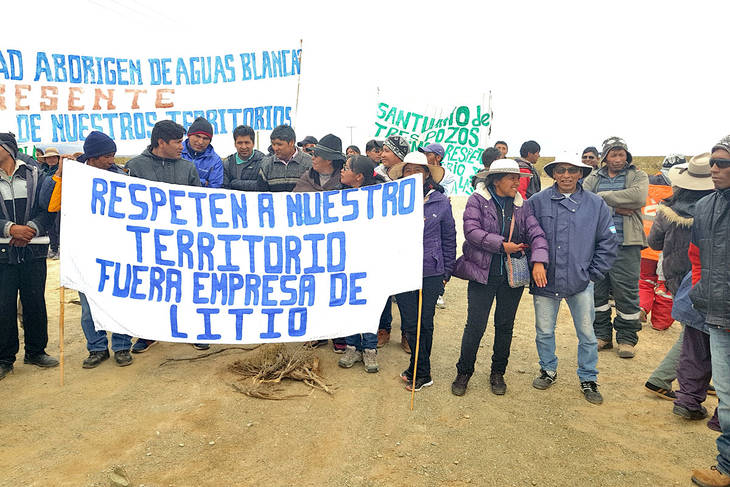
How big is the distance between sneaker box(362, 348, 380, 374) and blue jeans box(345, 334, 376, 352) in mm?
36

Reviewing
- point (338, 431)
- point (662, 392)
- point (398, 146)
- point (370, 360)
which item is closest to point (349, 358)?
point (370, 360)

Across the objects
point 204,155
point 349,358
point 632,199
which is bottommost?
point 349,358

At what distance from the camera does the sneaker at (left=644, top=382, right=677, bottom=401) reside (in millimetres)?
4573

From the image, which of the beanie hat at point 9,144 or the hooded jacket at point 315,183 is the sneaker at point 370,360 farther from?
the beanie hat at point 9,144

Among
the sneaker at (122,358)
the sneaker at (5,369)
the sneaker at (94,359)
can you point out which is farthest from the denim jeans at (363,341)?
the sneaker at (5,369)

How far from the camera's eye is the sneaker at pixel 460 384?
4637mm

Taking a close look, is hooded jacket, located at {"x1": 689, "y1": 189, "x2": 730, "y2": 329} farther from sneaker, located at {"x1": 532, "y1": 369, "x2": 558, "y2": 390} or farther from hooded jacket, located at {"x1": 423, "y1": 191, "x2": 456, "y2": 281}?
hooded jacket, located at {"x1": 423, "y1": 191, "x2": 456, "y2": 281}

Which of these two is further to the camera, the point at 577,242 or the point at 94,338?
the point at 94,338

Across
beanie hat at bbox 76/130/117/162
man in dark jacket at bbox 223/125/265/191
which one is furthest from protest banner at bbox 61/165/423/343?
man in dark jacket at bbox 223/125/265/191

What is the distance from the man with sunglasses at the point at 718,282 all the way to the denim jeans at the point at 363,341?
2.96 metres

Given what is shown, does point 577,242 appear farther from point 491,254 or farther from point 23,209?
point 23,209

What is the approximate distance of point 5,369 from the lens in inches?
193

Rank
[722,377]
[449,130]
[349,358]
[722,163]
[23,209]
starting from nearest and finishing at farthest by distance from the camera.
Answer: [722,163] < [722,377] < [23,209] < [349,358] < [449,130]

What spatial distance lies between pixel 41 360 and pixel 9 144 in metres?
2.25
